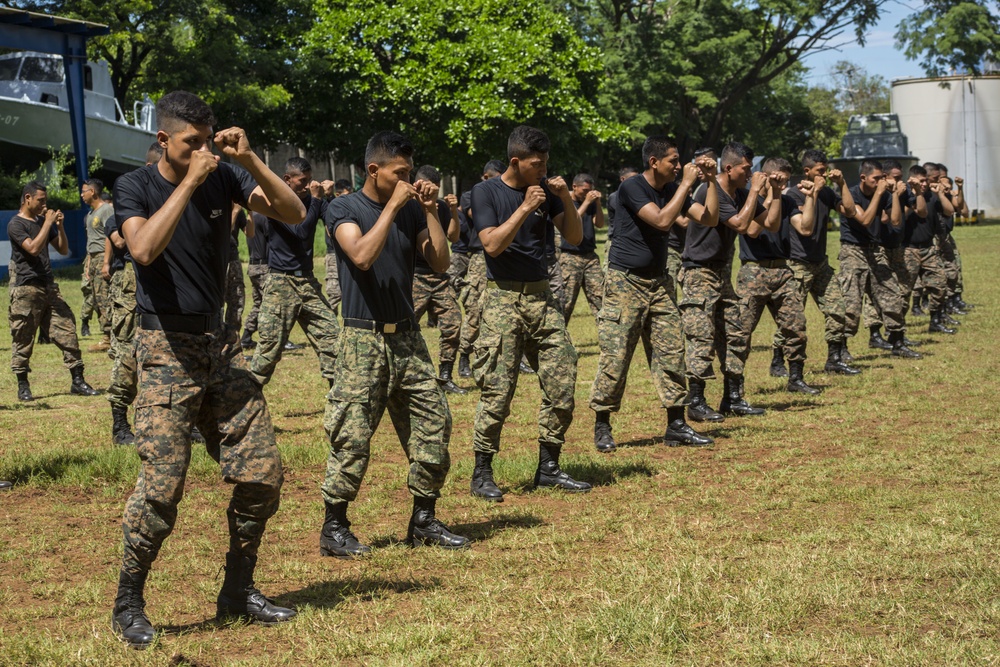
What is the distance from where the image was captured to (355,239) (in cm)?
629

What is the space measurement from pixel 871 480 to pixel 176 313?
5090mm

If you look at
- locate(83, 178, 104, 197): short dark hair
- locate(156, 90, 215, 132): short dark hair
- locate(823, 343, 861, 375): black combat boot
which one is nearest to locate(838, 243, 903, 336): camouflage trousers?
locate(823, 343, 861, 375): black combat boot

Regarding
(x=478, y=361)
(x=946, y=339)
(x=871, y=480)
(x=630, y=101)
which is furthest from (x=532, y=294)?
(x=630, y=101)

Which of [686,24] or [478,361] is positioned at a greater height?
[686,24]

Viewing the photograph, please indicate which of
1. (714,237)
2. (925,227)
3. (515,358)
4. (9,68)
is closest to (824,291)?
(714,237)

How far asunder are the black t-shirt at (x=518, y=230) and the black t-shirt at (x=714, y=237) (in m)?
2.68

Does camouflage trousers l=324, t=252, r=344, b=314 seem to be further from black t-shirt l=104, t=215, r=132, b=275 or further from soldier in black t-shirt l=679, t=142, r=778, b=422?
soldier in black t-shirt l=679, t=142, r=778, b=422

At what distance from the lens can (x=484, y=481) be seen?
7.95m

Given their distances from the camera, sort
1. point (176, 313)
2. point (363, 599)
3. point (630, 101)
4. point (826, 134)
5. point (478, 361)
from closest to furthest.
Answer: point (176, 313), point (363, 599), point (478, 361), point (630, 101), point (826, 134)

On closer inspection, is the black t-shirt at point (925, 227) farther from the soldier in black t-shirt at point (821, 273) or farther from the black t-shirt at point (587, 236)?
the black t-shirt at point (587, 236)

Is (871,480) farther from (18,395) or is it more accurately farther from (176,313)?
(18,395)

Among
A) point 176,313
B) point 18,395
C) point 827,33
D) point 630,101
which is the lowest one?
point 18,395

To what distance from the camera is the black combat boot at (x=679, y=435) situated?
31.3 ft

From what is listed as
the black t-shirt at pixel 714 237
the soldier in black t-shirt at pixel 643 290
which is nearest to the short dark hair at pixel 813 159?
the black t-shirt at pixel 714 237
